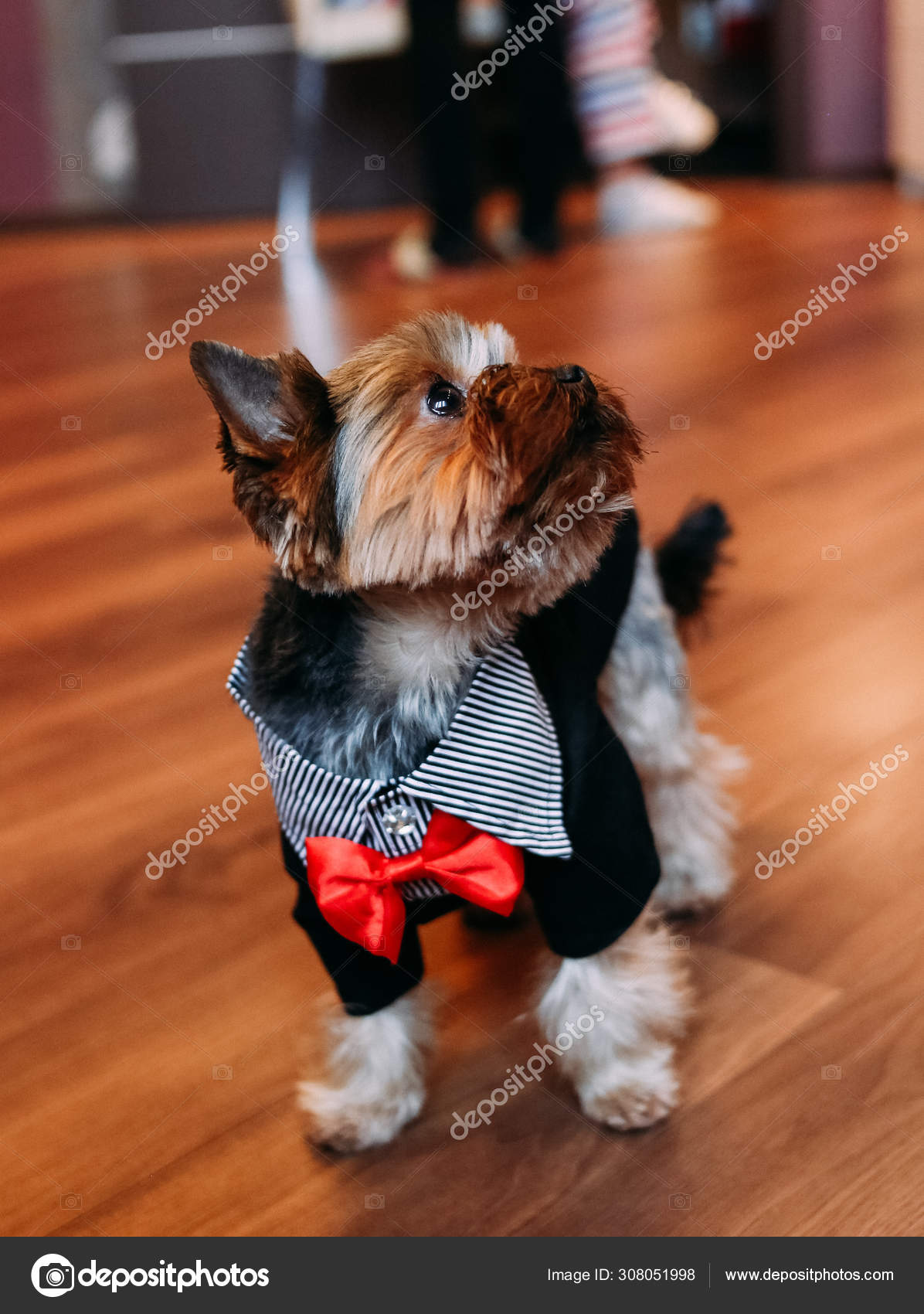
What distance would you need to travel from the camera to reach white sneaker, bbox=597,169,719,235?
5.92 m

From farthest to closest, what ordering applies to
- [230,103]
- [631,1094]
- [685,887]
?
[230,103] < [685,887] < [631,1094]

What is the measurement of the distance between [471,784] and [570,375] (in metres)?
0.42

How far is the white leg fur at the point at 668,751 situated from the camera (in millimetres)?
1897

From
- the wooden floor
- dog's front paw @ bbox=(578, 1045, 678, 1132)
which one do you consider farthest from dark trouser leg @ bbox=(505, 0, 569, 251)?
dog's front paw @ bbox=(578, 1045, 678, 1132)

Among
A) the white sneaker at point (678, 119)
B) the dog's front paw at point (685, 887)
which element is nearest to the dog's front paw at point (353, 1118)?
the dog's front paw at point (685, 887)

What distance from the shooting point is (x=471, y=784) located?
57.2 inches
